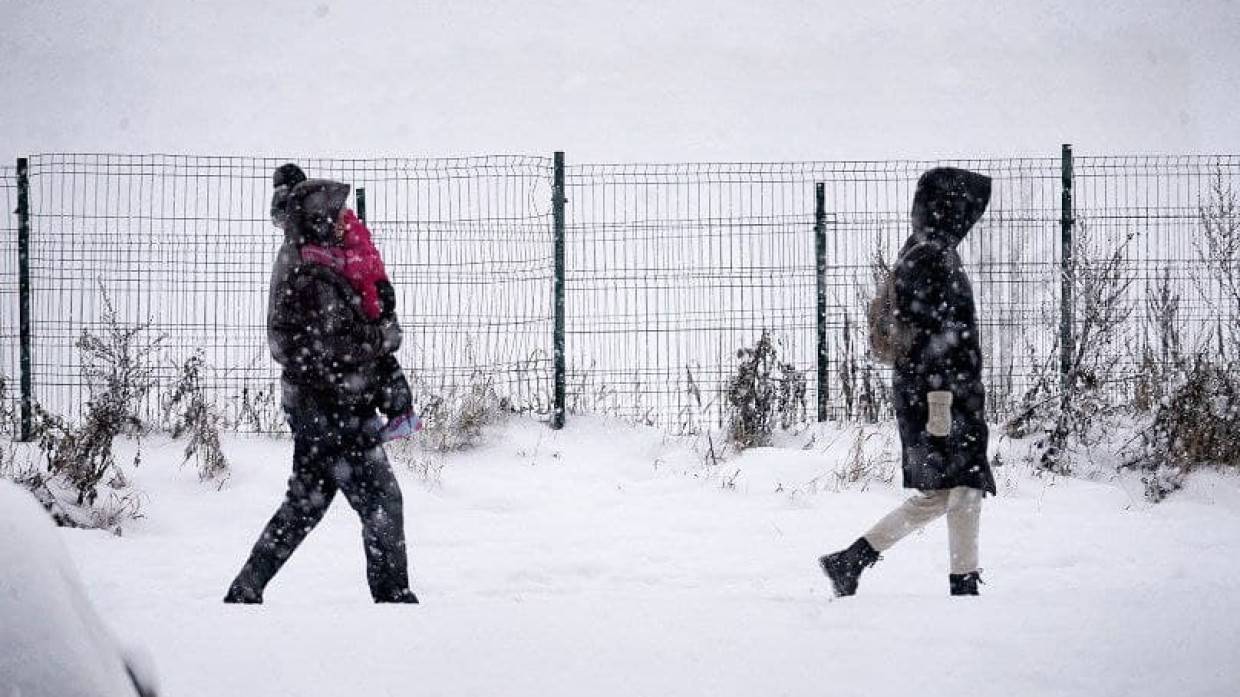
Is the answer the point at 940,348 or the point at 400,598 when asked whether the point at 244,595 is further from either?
the point at 940,348

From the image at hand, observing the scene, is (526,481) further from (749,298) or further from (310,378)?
(310,378)

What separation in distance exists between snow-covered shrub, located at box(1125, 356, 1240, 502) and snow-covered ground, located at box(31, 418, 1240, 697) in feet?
0.67

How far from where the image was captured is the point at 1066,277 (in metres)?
9.28

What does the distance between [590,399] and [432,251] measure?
1.98 meters

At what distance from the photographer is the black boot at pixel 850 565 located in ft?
15.4

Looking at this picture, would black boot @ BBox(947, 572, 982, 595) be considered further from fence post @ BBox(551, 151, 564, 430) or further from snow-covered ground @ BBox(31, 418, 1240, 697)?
fence post @ BBox(551, 151, 564, 430)

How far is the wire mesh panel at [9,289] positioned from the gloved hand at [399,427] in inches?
267

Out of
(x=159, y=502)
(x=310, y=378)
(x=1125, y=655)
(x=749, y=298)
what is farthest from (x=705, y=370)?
(x=1125, y=655)

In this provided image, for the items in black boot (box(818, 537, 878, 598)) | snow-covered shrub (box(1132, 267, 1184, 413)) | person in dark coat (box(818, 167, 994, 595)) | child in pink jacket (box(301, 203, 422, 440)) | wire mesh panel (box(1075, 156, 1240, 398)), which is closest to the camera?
child in pink jacket (box(301, 203, 422, 440))

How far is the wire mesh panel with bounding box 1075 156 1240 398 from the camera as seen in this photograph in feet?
29.8

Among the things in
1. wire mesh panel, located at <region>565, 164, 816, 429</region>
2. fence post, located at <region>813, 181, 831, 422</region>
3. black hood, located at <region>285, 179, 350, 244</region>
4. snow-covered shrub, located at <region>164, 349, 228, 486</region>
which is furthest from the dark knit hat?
fence post, located at <region>813, 181, 831, 422</region>

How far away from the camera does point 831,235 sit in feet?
32.0

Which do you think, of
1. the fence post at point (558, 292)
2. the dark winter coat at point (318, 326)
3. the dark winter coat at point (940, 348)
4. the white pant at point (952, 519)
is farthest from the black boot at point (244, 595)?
the fence post at point (558, 292)

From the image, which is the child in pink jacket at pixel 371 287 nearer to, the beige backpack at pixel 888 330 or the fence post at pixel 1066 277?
the beige backpack at pixel 888 330
